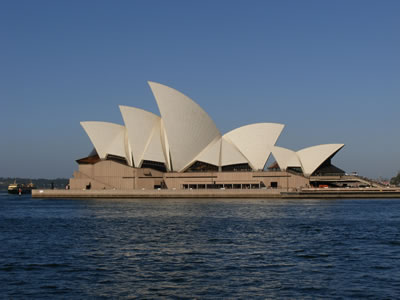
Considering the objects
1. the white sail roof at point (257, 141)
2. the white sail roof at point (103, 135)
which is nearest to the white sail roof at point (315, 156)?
the white sail roof at point (257, 141)

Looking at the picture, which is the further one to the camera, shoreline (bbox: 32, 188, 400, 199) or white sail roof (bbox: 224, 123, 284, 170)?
white sail roof (bbox: 224, 123, 284, 170)

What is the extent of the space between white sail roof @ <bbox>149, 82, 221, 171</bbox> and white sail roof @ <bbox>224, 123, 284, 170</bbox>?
11.6ft

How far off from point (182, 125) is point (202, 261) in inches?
1992

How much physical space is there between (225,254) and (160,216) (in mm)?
18158

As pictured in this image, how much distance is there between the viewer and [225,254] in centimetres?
1961

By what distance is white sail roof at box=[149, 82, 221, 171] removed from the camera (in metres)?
66.8

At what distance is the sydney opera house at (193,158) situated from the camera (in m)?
70.1

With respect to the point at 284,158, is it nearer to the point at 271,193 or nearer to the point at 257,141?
the point at 257,141

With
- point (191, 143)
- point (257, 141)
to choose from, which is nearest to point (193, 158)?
point (191, 143)

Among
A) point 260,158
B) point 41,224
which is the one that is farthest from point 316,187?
point 41,224

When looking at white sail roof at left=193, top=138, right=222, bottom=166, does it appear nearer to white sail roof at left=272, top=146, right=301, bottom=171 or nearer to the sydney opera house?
the sydney opera house

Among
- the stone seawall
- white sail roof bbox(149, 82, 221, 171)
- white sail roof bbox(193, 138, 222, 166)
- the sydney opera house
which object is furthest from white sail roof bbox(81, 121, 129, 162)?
white sail roof bbox(193, 138, 222, 166)

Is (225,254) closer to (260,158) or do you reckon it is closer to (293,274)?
(293,274)

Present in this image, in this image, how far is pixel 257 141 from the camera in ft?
238
